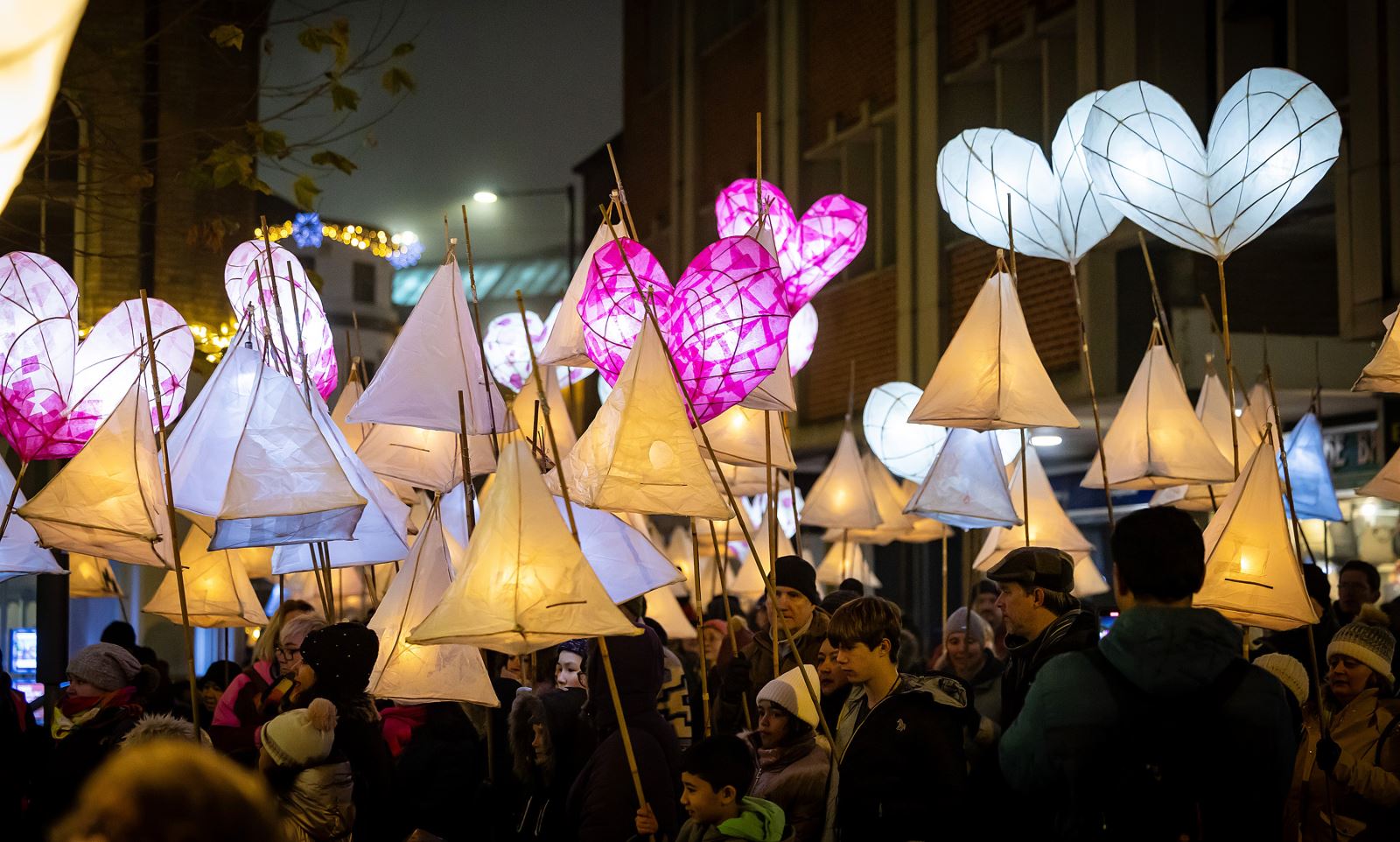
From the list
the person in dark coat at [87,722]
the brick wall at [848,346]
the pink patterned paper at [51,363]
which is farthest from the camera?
the brick wall at [848,346]

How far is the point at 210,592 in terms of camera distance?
740 centimetres

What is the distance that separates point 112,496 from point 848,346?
1341 cm

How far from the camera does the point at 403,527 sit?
608 cm

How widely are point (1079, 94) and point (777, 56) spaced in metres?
6.59

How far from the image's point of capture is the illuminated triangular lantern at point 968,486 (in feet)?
24.9

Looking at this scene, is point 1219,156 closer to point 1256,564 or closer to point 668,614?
point 1256,564

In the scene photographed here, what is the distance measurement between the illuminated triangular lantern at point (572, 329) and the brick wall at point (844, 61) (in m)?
11.6

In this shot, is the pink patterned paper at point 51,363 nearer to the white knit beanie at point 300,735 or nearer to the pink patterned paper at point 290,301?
the pink patterned paper at point 290,301

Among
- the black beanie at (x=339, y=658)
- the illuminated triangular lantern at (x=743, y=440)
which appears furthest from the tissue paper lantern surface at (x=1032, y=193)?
the black beanie at (x=339, y=658)

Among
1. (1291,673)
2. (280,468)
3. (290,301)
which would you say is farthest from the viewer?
(290,301)

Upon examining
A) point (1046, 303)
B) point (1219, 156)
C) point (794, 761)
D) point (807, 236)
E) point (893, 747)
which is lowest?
point (794, 761)

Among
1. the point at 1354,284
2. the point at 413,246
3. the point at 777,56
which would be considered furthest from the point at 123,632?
the point at 777,56

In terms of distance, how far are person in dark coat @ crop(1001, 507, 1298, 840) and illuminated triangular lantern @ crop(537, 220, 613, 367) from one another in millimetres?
3266

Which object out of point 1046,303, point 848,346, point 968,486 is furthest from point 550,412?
point 848,346
